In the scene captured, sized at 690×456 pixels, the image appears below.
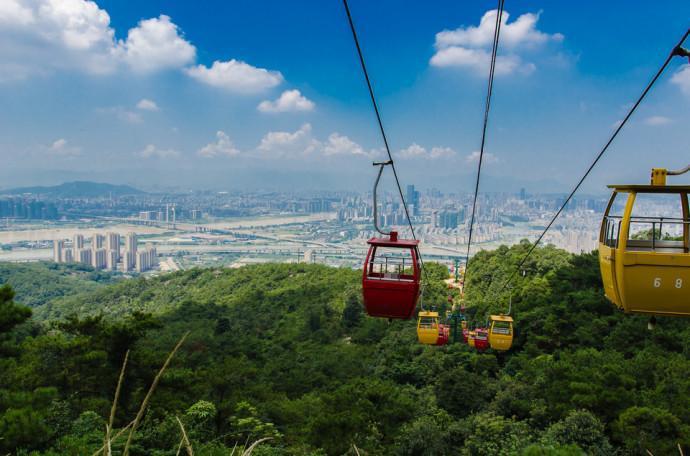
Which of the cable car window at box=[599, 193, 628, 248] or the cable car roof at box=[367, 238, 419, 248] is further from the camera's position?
the cable car roof at box=[367, 238, 419, 248]

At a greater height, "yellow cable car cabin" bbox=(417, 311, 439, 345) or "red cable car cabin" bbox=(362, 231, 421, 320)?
"red cable car cabin" bbox=(362, 231, 421, 320)

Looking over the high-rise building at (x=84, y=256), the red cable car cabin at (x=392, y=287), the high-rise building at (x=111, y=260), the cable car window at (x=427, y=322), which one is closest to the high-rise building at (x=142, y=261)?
the high-rise building at (x=111, y=260)

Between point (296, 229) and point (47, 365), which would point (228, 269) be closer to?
point (47, 365)

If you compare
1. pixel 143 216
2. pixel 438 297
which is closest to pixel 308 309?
pixel 438 297

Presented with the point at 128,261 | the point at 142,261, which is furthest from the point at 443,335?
the point at 128,261

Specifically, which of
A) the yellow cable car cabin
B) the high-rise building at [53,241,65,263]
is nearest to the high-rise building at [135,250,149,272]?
the high-rise building at [53,241,65,263]

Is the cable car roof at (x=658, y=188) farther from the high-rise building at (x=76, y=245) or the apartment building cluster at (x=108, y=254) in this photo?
the high-rise building at (x=76, y=245)

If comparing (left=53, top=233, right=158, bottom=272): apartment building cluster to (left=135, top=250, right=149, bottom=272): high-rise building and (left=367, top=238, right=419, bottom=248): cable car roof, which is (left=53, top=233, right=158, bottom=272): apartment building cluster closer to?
(left=135, top=250, right=149, bottom=272): high-rise building
